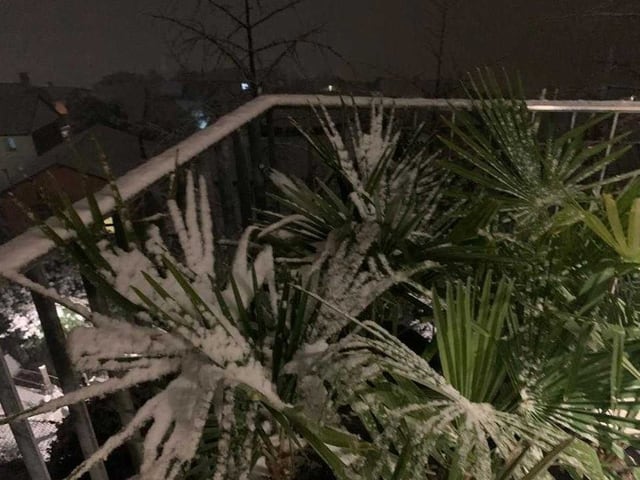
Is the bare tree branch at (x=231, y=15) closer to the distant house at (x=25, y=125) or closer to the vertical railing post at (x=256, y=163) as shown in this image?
the vertical railing post at (x=256, y=163)

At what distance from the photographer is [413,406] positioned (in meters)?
0.91

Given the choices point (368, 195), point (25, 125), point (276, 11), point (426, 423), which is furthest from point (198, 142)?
point (25, 125)

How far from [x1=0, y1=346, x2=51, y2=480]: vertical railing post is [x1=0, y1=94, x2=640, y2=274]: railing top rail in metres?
0.16

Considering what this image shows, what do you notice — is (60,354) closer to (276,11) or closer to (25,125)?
(276,11)

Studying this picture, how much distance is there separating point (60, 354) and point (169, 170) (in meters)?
0.42

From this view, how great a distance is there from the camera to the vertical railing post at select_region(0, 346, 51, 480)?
816 millimetres

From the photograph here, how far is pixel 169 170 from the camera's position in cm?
111

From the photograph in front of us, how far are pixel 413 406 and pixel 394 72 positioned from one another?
266 inches

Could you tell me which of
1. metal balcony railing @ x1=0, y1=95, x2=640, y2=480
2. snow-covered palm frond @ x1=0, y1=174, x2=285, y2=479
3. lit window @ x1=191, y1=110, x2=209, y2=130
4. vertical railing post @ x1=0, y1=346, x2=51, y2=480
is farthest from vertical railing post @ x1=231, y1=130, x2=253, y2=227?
lit window @ x1=191, y1=110, x2=209, y2=130

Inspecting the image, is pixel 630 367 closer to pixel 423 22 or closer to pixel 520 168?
pixel 520 168

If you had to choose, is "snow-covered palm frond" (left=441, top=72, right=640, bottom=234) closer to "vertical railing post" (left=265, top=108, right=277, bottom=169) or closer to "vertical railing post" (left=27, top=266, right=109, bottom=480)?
"vertical railing post" (left=265, top=108, right=277, bottom=169)

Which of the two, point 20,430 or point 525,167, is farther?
point 525,167

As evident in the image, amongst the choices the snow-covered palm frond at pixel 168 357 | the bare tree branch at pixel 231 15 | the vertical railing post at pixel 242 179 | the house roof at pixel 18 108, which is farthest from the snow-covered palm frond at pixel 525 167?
the house roof at pixel 18 108

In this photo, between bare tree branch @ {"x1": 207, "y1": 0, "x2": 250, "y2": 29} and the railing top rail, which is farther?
bare tree branch @ {"x1": 207, "y1": 0, "x2": 250, "y2": 29}
